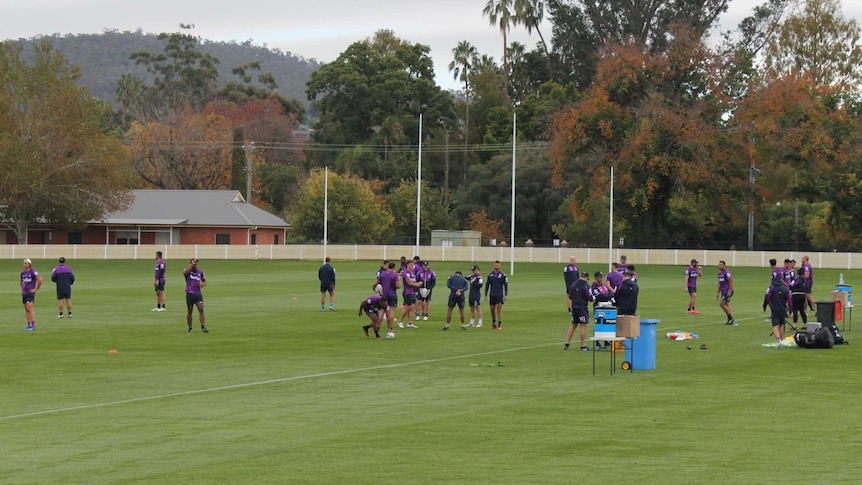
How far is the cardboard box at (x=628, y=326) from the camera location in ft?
71.3

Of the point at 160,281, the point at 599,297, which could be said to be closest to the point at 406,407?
the point at 599,297

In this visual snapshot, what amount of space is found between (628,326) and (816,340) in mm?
7607

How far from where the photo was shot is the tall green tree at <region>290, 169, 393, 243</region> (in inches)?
3922

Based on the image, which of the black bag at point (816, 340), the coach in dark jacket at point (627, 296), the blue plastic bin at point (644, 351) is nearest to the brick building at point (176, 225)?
the black bag at point (816, 340)

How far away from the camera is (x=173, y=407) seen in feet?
59.4

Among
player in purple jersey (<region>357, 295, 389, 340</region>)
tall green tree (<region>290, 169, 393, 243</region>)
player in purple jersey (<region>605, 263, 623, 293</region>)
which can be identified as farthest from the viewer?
tall green tree (<region>290, 169, 393, 243</region>)

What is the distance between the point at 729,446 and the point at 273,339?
17032 mm

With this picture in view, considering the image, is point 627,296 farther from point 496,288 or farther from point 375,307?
point 496,288

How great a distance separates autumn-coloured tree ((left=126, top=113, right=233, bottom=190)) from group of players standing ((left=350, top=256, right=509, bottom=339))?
89.4 meters

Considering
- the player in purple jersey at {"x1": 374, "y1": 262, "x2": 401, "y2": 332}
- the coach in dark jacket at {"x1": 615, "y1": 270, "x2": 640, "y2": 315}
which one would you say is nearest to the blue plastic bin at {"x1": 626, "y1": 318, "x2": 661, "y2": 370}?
the coach in dark jacket at {"x1": 615, "y1": 270, "x2": 640, "y2": 315}

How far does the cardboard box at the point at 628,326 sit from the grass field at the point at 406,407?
0.83 meters

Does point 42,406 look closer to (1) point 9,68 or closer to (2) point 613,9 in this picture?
(1) point 9,68

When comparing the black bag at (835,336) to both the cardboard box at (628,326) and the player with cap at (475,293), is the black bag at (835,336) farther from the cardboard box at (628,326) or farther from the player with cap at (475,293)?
the player with cap at (475,293)

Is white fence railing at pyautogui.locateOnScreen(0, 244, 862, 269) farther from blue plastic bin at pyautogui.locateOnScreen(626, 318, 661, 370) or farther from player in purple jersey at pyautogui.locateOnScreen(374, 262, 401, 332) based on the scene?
blue plastic bin at pyautogui.locateOnScreen(626, 318, 661, 370)
